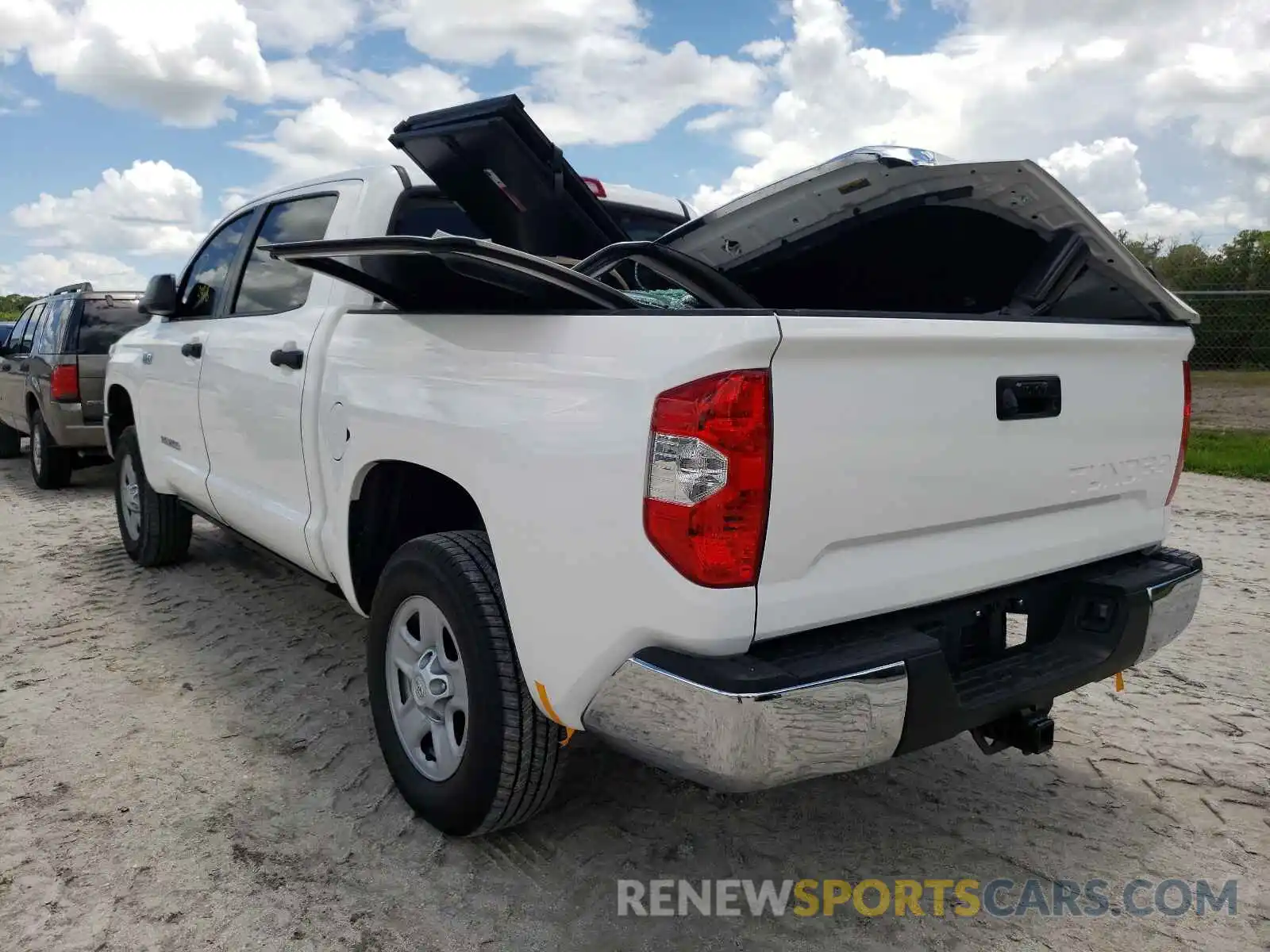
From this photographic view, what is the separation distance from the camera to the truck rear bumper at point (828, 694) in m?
2.01

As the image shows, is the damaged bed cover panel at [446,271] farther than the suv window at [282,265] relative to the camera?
No

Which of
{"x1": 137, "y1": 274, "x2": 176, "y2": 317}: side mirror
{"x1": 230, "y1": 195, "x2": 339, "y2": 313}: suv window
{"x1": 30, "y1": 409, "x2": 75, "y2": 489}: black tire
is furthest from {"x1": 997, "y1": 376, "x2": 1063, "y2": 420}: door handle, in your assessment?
{"x1": 30, "y1": 409, "x2": 75, "y2": 489}: black tire

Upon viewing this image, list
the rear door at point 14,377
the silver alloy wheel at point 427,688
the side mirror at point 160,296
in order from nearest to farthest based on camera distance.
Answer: the silver alloy wheel at point 427,688 < the side mirror at point 160,296 < the rear door at point 14,377

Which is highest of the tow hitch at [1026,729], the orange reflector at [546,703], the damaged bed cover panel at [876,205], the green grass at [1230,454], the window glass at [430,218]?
the window glass at [430,218]

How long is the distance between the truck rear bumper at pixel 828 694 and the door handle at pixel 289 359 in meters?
1.83

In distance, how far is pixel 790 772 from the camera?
206 cm

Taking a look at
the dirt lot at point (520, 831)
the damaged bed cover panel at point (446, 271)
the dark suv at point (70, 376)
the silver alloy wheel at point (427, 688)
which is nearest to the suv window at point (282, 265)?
the damaged bed cover panel at point (446, 271)

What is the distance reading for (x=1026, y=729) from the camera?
8.58 feet

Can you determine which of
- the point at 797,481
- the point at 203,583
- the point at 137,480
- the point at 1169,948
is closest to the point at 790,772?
the point at 797,481

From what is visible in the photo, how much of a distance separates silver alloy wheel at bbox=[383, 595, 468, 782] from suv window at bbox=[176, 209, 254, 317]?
2.46 metres

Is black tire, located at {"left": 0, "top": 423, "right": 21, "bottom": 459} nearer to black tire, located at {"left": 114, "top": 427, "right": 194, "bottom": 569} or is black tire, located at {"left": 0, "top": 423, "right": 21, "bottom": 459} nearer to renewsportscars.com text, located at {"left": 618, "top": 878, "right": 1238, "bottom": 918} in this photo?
black tire, located at {"left": 114, "top": 427, "right": 194, "bottom": 569}

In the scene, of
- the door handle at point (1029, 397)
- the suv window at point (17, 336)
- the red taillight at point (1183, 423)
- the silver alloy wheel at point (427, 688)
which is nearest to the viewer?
the door handle at point (1029, 397)

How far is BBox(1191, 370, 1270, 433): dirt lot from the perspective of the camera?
12.9 metres

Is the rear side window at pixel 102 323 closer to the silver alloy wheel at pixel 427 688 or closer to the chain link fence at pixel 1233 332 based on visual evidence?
the silver alloy wheel at pixel 427 688
